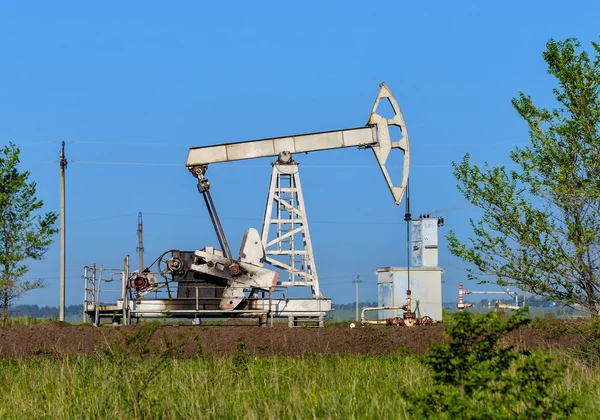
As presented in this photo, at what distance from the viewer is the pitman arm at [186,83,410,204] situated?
26969 millimetres

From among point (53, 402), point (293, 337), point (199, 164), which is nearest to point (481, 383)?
point (53, 402)

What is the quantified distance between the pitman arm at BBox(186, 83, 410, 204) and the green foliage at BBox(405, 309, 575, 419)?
1784 cm

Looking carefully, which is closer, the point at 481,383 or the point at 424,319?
the point at 481,383

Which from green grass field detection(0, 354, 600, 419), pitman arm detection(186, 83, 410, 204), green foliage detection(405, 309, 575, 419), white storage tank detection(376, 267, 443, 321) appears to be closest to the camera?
green foliage detection(405, 309, 575, 419)

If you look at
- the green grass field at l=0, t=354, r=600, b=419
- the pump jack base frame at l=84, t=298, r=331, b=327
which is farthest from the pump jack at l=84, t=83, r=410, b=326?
the green grass field at l=0, t=354, r=600, b=419

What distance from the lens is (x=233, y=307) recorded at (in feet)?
84.4

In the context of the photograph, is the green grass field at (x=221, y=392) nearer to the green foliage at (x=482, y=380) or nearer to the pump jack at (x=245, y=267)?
the green foliage at (x=482, y=380)

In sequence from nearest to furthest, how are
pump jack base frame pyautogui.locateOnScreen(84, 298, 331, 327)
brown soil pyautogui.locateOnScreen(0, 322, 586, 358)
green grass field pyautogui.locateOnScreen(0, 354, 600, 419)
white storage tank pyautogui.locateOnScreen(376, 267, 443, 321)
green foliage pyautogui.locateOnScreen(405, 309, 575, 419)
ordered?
green foliage pyautogui.locateOnScreen(405, 309, 575, 419) → green grass field pyautogui.locateOnScreen(0, 354, 600, 419) → brown soil pyautogui.locateOnScreen(0, 322, 586, 358) → pump jack base frame pyautogui.locateOnScreen(84, 298, 331, 327) → white storage tank pyautogui.locateOnScreen(376, 267, 443, 321)

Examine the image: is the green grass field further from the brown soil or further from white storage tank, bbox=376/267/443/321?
white storage tank, bbox=376/267/443/321

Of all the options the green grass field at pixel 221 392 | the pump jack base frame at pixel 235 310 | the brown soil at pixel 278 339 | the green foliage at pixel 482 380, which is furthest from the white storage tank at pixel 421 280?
the green foliage at pixel 482 380

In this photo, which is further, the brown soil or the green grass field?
the brown soil

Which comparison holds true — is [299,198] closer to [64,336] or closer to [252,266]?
[252,266]

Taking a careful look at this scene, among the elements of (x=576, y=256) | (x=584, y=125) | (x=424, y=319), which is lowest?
(x=424, y=319)

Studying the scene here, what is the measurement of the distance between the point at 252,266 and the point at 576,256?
1173 cm
